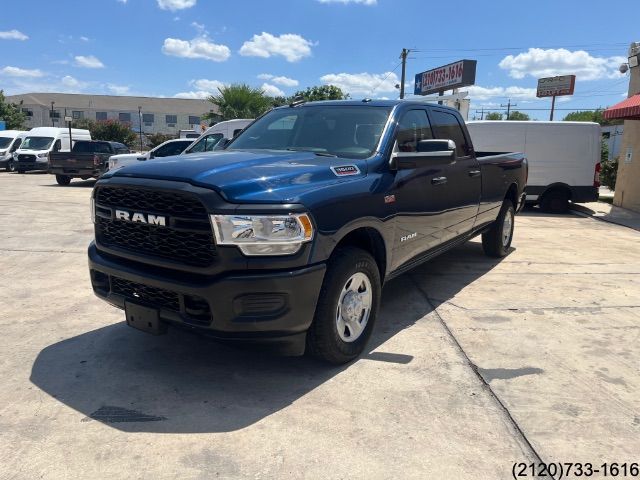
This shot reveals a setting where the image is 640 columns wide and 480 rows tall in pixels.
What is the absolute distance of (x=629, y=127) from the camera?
14.5m

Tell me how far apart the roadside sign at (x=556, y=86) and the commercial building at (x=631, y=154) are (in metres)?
34.1

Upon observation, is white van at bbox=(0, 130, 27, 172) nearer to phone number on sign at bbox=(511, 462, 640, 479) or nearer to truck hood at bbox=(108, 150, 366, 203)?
truck hood at bbox=(108, 150, 366, 203)

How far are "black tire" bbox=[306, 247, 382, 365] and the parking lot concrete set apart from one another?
Result: 0.60 feet

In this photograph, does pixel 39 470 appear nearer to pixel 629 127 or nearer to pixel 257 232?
pixel 257 232

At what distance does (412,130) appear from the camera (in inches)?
187

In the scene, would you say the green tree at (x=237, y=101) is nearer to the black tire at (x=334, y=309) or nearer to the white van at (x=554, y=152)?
the white van at (x=554, y=152)

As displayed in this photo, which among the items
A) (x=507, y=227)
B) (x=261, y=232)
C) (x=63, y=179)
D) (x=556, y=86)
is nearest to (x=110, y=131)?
(x=63, y=179)

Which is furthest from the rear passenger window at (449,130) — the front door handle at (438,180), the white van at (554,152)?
the white van at (554,152)

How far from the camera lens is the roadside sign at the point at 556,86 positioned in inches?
1769

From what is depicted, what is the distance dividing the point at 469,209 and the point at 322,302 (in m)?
2.99

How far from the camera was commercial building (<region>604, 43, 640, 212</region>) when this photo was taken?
45.4 feet

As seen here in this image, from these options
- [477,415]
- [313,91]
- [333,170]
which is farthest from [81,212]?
[313,91]

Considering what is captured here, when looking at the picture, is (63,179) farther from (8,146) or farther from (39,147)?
(8,146)

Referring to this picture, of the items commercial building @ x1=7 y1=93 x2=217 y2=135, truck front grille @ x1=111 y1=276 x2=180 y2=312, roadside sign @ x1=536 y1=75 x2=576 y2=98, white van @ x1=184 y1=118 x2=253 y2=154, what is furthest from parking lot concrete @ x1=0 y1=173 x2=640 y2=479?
commercial building @ x1=7 y1=93 x2=217 y2=135
